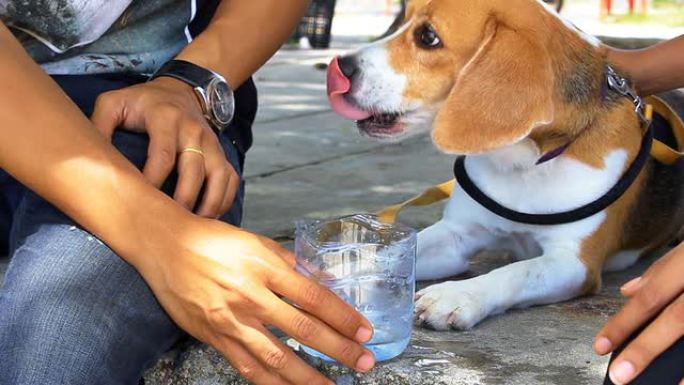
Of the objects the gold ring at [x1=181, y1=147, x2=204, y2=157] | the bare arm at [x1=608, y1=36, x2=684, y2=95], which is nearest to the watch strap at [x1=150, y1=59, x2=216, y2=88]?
the gold ring at [x1=181, y1=147, x2=204, y2=157]

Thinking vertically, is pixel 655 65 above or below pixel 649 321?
below

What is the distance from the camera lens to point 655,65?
9.37 ft

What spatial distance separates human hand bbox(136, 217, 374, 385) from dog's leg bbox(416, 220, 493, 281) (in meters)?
1.05

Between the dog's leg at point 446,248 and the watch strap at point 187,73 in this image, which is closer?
the watch strap at point 187,73

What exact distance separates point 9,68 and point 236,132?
2.72ft

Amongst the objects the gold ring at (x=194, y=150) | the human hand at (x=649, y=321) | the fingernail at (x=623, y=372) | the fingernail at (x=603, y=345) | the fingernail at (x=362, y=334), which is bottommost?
the fingernail at (x=362, y=334)

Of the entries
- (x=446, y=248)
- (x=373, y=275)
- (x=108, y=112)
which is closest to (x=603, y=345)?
(x=373, y=275)

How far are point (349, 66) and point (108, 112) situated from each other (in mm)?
871

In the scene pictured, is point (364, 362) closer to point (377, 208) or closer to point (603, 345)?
point (603, 345)

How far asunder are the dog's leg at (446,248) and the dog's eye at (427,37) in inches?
20.0

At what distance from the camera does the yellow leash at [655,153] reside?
2.96 m

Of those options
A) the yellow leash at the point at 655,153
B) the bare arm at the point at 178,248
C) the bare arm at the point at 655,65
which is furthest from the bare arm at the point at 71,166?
the bare arm at the point at 655,65

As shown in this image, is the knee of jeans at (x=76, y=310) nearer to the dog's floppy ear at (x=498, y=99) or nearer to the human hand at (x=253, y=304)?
the human hand at (x=253, y=304)

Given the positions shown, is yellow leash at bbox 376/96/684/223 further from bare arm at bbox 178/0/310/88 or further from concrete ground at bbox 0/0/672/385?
bare arm at bbox 178/0/310/88
